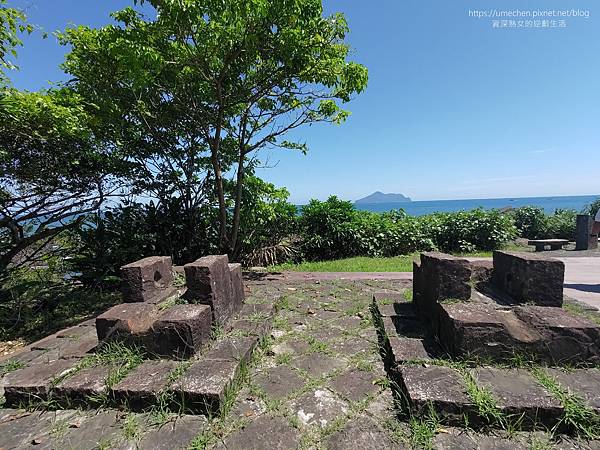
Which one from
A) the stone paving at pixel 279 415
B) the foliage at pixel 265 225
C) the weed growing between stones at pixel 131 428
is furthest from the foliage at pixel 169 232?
the weed growing between stones at pixel 131 428

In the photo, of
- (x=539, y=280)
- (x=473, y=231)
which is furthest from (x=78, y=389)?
(x=473, y=231)

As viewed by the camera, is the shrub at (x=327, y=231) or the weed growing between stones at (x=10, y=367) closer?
the weed growing between stones at (x=10, y=367)

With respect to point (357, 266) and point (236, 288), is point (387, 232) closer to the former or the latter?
point (357, 266)

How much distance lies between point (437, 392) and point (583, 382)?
3.46 ft

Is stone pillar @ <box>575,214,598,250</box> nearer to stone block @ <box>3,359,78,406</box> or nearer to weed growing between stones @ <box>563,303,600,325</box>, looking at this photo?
weed growing between stones @ <box>563,303,600,325</box>

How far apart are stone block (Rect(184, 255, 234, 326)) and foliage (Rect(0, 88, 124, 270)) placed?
9.21 feet

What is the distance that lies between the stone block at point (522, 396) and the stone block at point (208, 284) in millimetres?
2262

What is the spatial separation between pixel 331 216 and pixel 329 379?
6461 millimetres

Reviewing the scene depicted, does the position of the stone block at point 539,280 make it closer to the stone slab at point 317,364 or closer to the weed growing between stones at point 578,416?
the weed growing between stones at point 578,416

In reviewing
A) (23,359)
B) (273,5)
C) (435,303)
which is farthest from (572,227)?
(23,359)

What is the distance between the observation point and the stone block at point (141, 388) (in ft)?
6.89

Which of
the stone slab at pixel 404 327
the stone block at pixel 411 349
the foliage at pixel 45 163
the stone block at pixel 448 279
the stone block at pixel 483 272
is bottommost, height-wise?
the stone slab at pixel 404 327

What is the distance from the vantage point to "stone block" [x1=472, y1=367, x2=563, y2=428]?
180 centimetres

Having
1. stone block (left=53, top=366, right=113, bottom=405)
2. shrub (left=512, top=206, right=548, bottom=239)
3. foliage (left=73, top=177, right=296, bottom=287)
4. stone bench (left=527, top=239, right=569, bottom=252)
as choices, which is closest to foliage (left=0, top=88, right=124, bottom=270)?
foliage (left=73, top=177, right=296, bottom=287)
